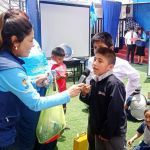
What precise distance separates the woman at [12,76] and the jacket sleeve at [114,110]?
0.61 m

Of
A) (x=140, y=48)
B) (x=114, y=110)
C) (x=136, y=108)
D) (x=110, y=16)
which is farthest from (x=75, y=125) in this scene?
(x=140, y=48)

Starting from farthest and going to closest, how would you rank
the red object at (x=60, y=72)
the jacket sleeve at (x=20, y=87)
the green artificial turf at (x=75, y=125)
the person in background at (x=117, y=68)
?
the red object at (x=60, y=72), the green artificial turf at (x=75, y=125), the person in background at (x=117, y=68), the jacket sleeve at (x=20, y=87)

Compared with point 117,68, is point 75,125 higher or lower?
lower

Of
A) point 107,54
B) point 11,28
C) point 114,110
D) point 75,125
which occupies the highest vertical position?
point 11,28

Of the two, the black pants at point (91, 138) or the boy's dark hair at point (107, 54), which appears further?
the black pants at point (91, 138)

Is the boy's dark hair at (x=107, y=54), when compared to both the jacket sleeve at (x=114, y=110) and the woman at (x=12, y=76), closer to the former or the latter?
the jacket sleeve at (x=114, y=110)

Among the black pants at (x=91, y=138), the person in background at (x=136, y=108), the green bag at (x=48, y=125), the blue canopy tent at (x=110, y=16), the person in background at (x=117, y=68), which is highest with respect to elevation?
the blue canopy tent at (x=110, y=16)

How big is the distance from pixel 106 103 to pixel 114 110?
0.11m

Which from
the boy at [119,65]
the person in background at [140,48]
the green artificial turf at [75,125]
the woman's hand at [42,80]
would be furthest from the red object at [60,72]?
the person in background at [140,48]

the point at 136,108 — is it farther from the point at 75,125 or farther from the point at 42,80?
the point at 42,80

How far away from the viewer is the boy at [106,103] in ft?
6.77

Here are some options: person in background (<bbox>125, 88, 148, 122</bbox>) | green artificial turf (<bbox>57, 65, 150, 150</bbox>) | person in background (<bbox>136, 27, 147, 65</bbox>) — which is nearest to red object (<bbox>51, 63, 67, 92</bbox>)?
green artificial turf (<bbox>57, 65, 150, 150</bbox>)

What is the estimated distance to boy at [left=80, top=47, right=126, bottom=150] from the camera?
81.2 inches

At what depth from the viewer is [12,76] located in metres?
1.50
